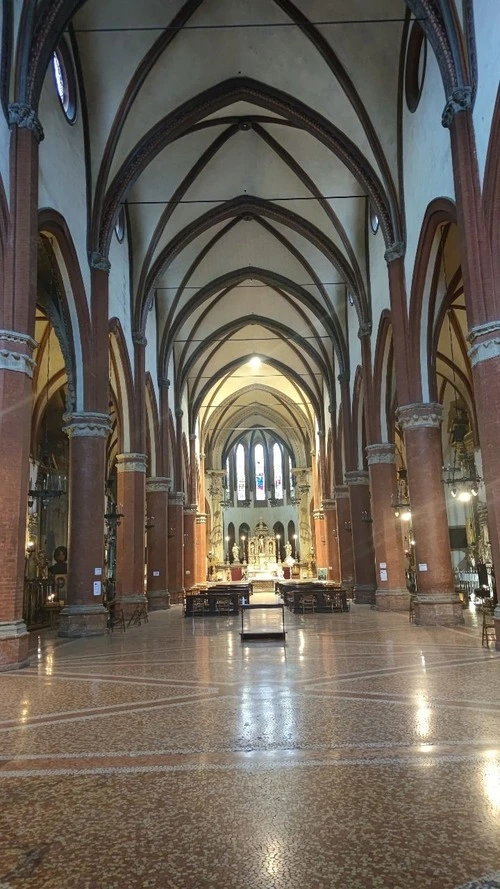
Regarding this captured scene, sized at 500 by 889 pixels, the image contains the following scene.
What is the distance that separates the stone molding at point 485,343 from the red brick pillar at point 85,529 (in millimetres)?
9845

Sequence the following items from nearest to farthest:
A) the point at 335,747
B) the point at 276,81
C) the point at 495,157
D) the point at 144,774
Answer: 1. the point at 144,774
2. the point at 335,747
3. the point at 495,157
4. the point at 276,81

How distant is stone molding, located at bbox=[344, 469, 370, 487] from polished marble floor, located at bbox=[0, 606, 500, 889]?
17372mm

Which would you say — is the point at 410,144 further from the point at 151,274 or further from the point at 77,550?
the point at 77,550

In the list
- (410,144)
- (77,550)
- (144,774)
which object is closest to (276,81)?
(410,144)

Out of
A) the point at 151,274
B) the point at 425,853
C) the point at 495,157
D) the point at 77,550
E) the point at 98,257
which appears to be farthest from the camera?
the point at 151,274

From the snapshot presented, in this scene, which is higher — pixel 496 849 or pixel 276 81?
pixel 276 81

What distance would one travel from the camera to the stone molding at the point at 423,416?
17.4 m

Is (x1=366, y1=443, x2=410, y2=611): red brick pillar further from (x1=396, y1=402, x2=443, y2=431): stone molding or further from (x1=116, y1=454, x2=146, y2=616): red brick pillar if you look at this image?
(x1=116, y1=454, x2=146, y2=616): red brick pillar

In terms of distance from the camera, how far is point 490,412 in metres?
11.5

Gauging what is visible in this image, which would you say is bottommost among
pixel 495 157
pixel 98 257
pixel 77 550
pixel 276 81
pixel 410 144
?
pixel 77 550

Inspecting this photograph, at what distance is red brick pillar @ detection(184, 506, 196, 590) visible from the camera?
38.6 metres

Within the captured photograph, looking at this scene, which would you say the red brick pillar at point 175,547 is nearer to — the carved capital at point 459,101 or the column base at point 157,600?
the column base at point 157,600

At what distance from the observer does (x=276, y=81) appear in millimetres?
19453

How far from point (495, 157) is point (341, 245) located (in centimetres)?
1350
